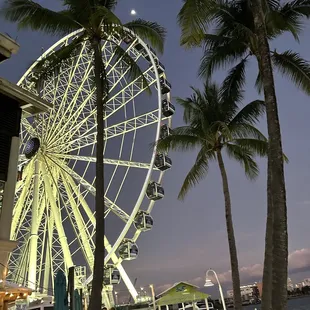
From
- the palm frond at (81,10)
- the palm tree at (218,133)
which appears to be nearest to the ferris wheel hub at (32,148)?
the palm tree at (218,133)

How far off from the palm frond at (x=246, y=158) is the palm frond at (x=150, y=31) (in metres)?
5.48

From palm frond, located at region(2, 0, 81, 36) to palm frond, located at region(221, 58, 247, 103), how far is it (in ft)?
16.2

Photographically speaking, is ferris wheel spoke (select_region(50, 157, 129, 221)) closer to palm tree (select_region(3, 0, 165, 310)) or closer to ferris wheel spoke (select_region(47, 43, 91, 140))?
ferris wheel spoke (select_region(47, 43, 91, 140))

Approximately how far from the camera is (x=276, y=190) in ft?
21.5

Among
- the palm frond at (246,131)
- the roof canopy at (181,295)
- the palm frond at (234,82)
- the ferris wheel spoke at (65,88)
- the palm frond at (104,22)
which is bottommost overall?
the roof canopy at (181,295)

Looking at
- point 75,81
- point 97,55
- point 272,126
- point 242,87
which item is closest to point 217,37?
point 242,87

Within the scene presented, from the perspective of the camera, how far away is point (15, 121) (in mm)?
10062

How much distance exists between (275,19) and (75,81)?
14162mm

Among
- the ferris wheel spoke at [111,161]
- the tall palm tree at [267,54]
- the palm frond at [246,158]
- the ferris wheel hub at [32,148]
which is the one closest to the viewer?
the tall palm tree at [267,54]

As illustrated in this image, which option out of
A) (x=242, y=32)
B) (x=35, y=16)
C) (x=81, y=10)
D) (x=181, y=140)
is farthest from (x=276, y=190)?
(x=181, y=140)

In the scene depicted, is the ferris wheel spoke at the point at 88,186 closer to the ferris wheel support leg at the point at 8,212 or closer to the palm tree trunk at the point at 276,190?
the ferris wheel support leg at the point at 8,212

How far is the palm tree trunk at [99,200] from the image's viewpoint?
25.2 feet

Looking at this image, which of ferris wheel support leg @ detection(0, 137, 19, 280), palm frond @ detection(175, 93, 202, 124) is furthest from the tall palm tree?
ferris wheel support leg @ detection(0, 137, 19, 280)

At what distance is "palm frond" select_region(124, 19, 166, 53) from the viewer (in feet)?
37.8
